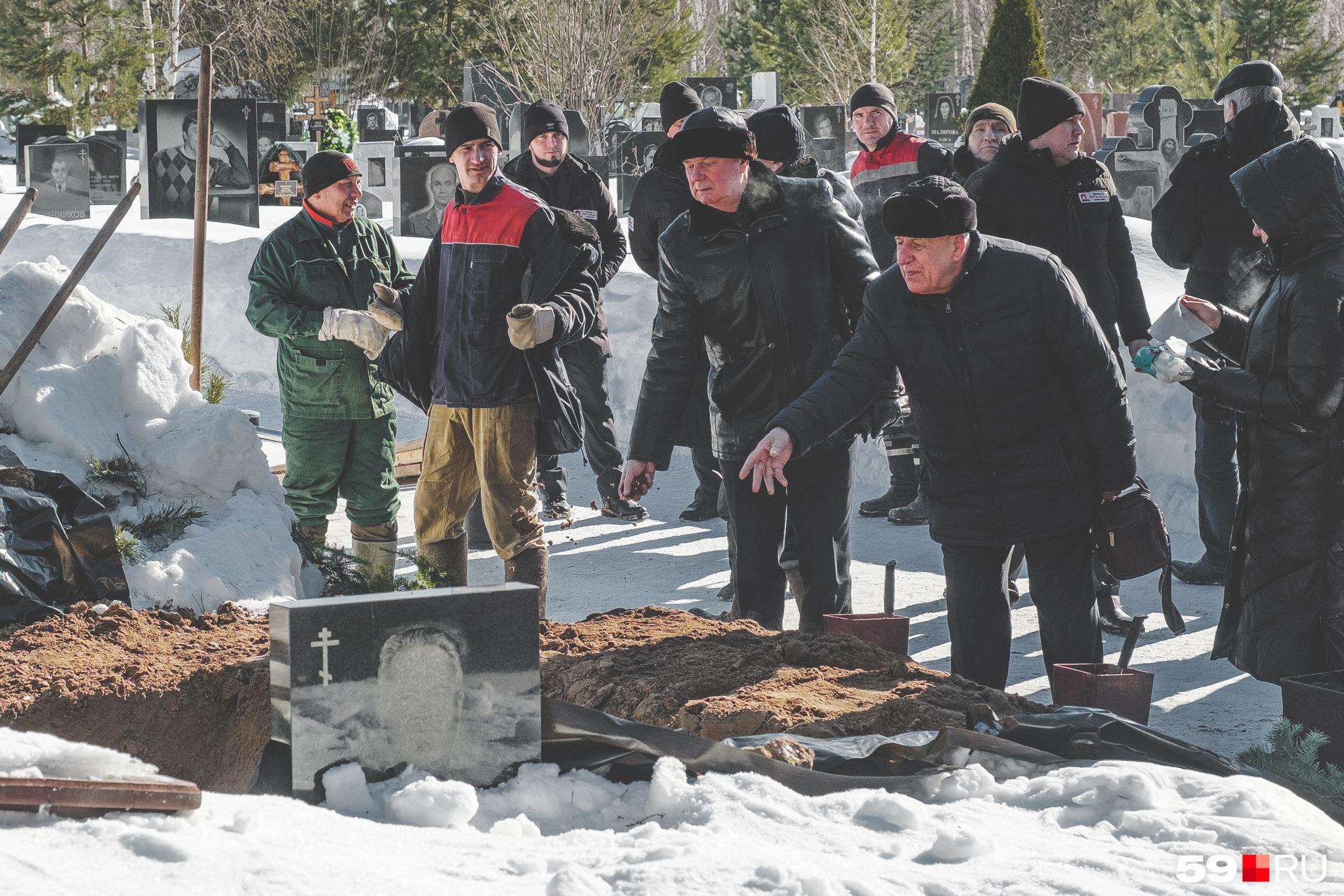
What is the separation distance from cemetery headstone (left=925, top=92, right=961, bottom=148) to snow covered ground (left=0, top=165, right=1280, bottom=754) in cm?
1018

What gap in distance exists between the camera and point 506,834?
272cm

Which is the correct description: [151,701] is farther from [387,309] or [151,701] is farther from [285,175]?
[285,175]

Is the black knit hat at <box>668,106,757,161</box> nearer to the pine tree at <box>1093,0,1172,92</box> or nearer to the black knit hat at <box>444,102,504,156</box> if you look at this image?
the black knit hat at <box>444,102,504,156</box>

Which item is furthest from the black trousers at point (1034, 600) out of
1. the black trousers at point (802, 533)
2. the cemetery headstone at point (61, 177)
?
the cemetery headstone at point (61, 177)

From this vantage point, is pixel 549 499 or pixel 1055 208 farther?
pixel 549 499

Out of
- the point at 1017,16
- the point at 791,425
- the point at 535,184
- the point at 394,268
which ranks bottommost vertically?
the point at 791,425

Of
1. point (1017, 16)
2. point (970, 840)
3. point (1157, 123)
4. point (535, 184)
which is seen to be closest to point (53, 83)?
point (1017, 16)

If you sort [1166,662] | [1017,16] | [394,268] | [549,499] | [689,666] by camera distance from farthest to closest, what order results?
1. [1017,16]
2. [549,499]
3. [394,268]
4. [1166,662]
5. [689,666]

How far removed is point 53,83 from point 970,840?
37628 mm

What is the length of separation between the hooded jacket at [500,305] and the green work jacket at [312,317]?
494mm

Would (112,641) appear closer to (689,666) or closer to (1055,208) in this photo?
(689,666)

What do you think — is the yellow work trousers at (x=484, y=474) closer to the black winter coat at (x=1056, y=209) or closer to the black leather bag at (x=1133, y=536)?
the black winter coat at (x=1056, y=209)

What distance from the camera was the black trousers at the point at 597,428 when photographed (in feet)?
24.3

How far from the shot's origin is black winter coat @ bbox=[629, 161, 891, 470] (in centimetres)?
434
